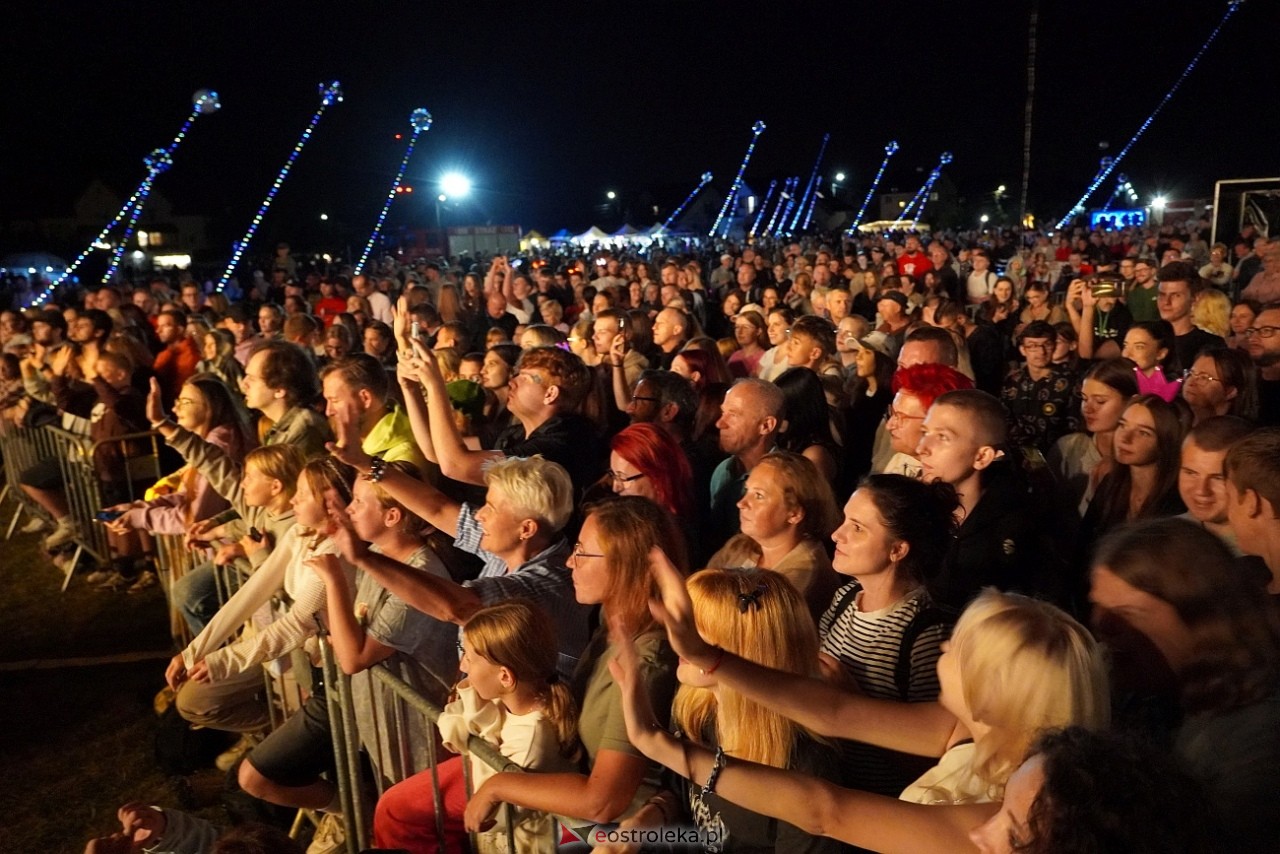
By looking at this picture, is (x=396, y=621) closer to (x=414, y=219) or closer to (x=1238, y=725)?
(x=1238, y=725)

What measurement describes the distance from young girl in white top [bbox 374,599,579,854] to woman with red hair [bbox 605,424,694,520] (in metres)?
1.10

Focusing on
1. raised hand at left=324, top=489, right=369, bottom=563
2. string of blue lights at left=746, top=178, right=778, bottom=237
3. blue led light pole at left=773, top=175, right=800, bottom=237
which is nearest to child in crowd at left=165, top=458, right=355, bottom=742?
raised hand at left=324, top=489, right=369, bottom=563

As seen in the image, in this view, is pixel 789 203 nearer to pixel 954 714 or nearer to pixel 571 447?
pixel 571 447

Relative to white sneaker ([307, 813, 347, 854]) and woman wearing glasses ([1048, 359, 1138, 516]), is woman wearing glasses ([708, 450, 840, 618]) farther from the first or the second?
white sneaker ([307, 813, 347, 854])

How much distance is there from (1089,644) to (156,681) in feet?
17.5

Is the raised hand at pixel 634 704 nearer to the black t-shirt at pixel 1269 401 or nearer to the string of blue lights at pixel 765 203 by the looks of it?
the black t-shirt at pixel 1269 401

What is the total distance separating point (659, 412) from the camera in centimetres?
490

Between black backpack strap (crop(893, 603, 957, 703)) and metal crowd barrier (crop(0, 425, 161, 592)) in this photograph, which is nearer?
black backpack strap (crop(893, 603, 957, 703))

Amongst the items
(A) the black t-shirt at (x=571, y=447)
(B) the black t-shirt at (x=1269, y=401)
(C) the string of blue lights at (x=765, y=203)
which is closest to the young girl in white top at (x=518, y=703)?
(A) the black t-shirt at (x=571, y=447)

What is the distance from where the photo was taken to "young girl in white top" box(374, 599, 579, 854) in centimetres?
252

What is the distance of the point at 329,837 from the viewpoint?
12.2 feet

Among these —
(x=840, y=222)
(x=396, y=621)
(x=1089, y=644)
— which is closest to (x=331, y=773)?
(x=396, y=621)

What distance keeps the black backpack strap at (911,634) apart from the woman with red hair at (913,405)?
1.35 metres

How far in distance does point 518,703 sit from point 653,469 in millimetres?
1330
